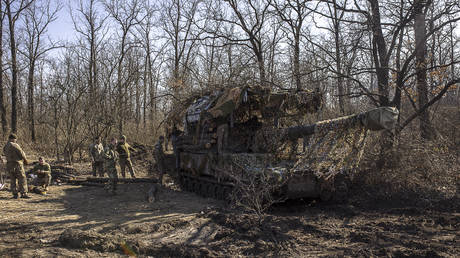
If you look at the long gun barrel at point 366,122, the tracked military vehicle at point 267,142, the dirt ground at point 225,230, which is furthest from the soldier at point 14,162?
the long gun barrel at point 366,122

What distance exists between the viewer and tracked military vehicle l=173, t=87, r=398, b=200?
7984 mm

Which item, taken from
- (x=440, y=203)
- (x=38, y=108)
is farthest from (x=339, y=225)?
(x=38, y=108)

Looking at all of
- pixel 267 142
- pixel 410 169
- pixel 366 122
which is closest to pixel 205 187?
pixel 267 142

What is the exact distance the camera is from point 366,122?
710 cm

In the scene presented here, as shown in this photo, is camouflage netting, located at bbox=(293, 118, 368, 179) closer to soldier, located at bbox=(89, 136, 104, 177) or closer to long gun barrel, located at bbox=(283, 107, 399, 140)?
long gun barrel, located at bbox=(283, 107, 399, 140)

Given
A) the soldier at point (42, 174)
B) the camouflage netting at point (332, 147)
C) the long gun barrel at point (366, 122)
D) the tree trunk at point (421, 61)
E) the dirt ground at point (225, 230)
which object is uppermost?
the tree trunk at point (421, 61)

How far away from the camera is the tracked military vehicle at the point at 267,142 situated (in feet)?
26.2

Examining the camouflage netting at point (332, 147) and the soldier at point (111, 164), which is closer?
the camouflage netting at point (332, 147)

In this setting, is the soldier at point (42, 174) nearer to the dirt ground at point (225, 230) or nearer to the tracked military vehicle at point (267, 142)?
the dirt ground at point (225, 230)

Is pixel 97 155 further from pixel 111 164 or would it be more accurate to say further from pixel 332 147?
pixel 332 147

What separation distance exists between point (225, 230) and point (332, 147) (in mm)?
2887

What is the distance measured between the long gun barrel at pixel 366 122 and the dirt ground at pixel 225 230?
5.86ft

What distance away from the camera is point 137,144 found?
65.5 ft

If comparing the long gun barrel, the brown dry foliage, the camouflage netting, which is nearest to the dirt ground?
the brown dry foliage
